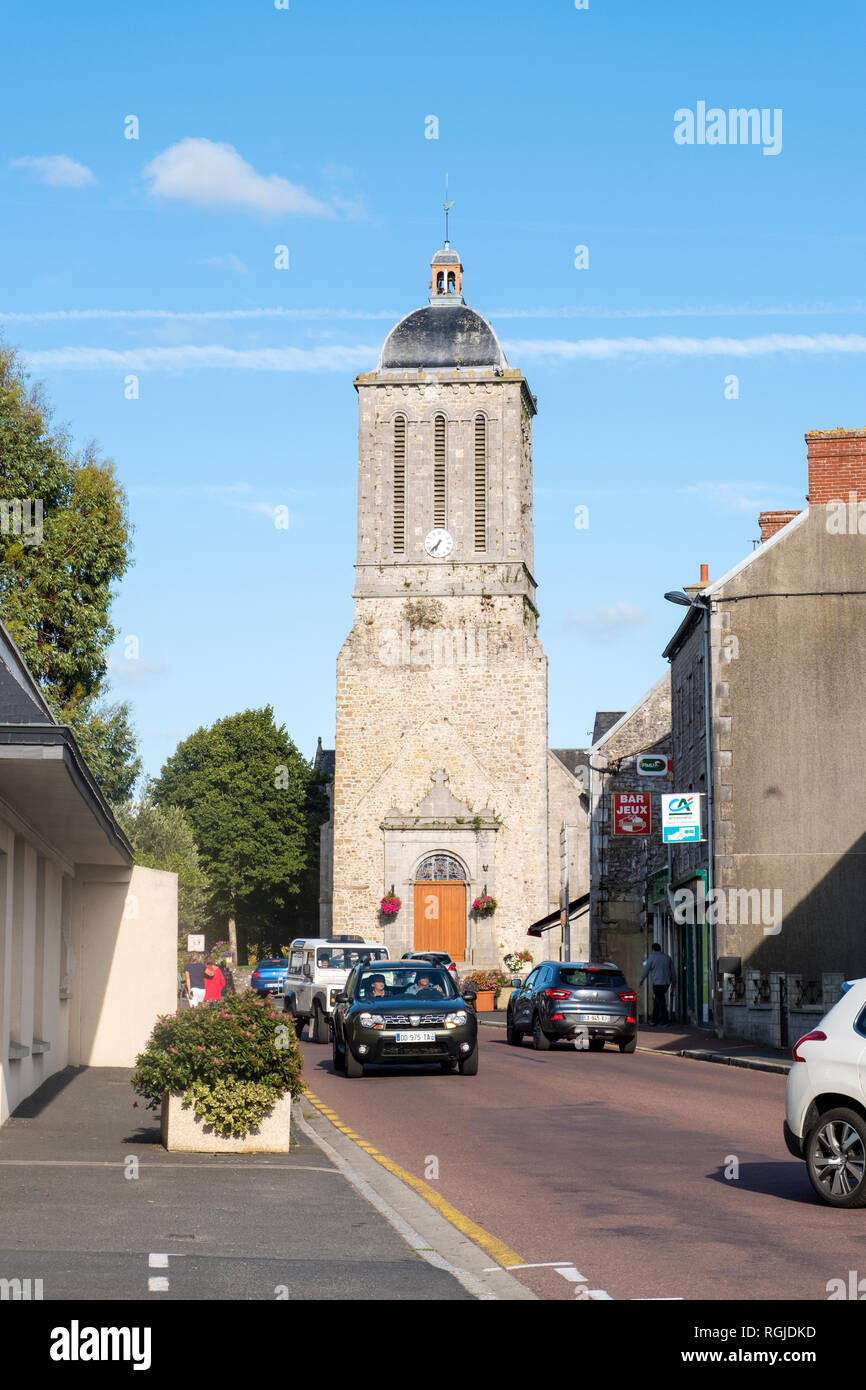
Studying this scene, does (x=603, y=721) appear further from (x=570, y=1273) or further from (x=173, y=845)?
(x=570, y=1273)

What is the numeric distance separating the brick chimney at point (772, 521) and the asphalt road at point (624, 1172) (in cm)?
1857

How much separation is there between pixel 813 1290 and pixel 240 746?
7627cm

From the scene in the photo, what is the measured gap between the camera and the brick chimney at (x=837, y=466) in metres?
33.8

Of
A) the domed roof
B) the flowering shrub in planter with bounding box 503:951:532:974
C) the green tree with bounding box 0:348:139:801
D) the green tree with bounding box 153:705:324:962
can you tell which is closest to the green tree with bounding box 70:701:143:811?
the green tree with bounding box 0:348:139:801

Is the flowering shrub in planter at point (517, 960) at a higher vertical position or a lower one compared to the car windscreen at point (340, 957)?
lower

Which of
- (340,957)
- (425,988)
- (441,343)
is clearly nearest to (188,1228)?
(425,988)

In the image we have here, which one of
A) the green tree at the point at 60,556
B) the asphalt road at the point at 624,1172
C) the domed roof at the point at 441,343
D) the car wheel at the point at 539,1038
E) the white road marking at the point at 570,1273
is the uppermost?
the domed roof at the point at 441,343

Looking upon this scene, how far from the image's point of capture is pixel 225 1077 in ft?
43.8

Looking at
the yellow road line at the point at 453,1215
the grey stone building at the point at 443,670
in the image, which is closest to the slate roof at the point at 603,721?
the grey stone building at the point at 443,670

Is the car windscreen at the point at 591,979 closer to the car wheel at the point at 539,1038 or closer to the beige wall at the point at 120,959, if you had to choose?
the car wheel at the point at 539,1038

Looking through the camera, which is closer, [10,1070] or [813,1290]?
[813,1290]
